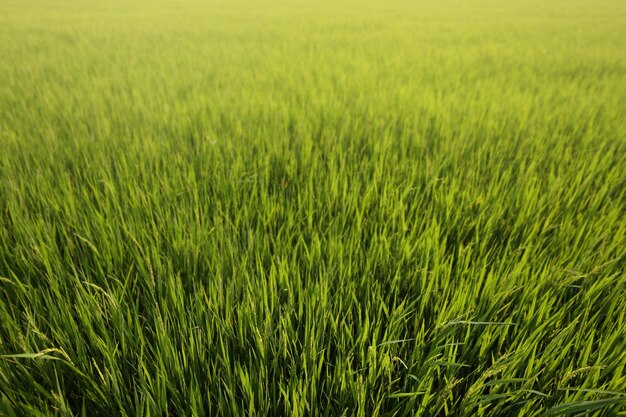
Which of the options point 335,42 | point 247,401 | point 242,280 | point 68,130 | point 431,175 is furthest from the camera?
point 335,42

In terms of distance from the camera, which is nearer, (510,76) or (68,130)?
(68,130)

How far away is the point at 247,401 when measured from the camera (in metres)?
0.54

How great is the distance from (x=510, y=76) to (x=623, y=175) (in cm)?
236

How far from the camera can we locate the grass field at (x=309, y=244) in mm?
566

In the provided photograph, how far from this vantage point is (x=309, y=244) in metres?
0.96

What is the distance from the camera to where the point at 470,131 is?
69.1 inches

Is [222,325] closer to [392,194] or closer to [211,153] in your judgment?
[392,194]

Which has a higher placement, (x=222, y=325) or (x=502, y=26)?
(x=502, y=26)

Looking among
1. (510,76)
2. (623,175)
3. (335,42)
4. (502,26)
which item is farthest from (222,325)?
(502,26)

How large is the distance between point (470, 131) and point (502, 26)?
24.5ft

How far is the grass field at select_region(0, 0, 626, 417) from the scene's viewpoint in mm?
A: 566

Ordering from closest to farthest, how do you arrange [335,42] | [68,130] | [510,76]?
[68,130], [510,76], [335,42]

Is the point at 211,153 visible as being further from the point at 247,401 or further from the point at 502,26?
the point at 502,26

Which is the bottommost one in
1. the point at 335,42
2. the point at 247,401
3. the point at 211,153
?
the point at 247,401
